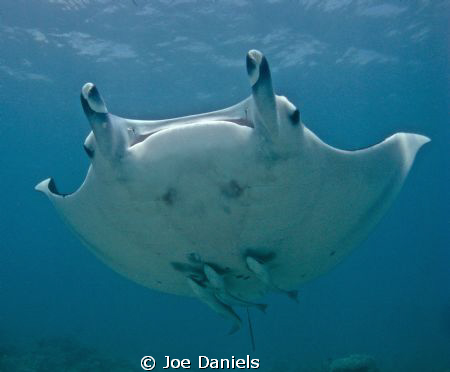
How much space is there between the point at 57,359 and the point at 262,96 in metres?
14.1

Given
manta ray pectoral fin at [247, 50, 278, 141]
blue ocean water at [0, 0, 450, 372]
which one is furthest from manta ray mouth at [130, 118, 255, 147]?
blue ocean water at [0, 0, 450, 372]

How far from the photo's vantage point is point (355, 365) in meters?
8.98

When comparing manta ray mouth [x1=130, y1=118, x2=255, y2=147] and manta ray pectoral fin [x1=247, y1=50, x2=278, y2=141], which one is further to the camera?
manta ray mouth [x1=130, y1=118, x2=255, y2=147]

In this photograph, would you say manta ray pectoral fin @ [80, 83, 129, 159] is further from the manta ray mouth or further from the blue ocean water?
the blue ocean water

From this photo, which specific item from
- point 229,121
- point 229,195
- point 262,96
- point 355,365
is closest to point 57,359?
point 355,365

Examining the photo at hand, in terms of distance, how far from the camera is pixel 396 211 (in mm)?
64938

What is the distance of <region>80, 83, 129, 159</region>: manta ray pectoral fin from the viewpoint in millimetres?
2746

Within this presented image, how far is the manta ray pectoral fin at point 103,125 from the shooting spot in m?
2.75

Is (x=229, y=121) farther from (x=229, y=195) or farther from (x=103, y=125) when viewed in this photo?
(x=103, y=125)

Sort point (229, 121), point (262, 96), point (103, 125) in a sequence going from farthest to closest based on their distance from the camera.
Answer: point (229, 121)
point (103, 125)
point (262, 96)

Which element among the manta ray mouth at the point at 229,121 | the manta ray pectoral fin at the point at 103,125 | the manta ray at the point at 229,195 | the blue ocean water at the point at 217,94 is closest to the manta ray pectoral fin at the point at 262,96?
the manta ray at the point at 229,195

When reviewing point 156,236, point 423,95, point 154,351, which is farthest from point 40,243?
point 156,236

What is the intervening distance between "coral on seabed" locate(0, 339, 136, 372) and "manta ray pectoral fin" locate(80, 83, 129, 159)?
11.5 m

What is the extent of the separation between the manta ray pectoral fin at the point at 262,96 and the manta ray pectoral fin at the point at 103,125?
103 centimetres
